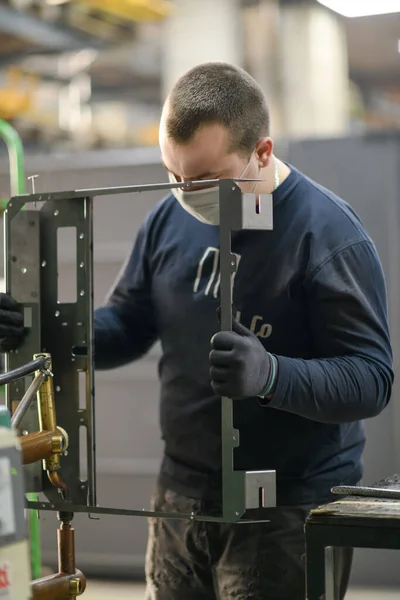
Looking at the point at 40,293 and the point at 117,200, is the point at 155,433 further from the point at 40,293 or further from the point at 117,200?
the point at 40,293

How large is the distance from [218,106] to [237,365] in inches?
18.2

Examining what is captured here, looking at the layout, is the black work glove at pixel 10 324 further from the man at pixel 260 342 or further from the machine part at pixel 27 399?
the machine part at pixel 27 399

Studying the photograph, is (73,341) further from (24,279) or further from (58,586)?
(58,586)

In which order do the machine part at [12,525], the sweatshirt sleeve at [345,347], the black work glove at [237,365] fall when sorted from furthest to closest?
the sweatshirt sleeve at [345,347]
the black work glove at [237,365]
the machine part at [12,525]

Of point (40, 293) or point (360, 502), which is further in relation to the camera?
point (40, 293)

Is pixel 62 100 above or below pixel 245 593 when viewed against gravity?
above

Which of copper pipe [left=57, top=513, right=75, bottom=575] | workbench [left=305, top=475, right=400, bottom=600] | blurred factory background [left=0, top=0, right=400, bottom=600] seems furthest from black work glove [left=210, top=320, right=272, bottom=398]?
blurred factory background [left=0, top=0, right=400, bottom=600]

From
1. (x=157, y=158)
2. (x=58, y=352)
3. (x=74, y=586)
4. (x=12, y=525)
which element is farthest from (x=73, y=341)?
(x=157, y=158)

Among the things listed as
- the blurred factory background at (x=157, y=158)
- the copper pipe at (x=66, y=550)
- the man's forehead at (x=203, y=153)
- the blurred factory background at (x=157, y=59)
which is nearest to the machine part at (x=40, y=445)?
the copper pipe at (x=66, y=550)

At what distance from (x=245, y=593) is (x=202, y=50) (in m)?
3.53

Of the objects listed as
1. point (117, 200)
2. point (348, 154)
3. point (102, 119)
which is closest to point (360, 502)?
point (348, 154)

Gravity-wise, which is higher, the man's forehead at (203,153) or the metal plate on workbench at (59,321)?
the man's forehead at (203,153)

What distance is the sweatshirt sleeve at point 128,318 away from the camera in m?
1.78

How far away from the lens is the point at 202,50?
4641mm
